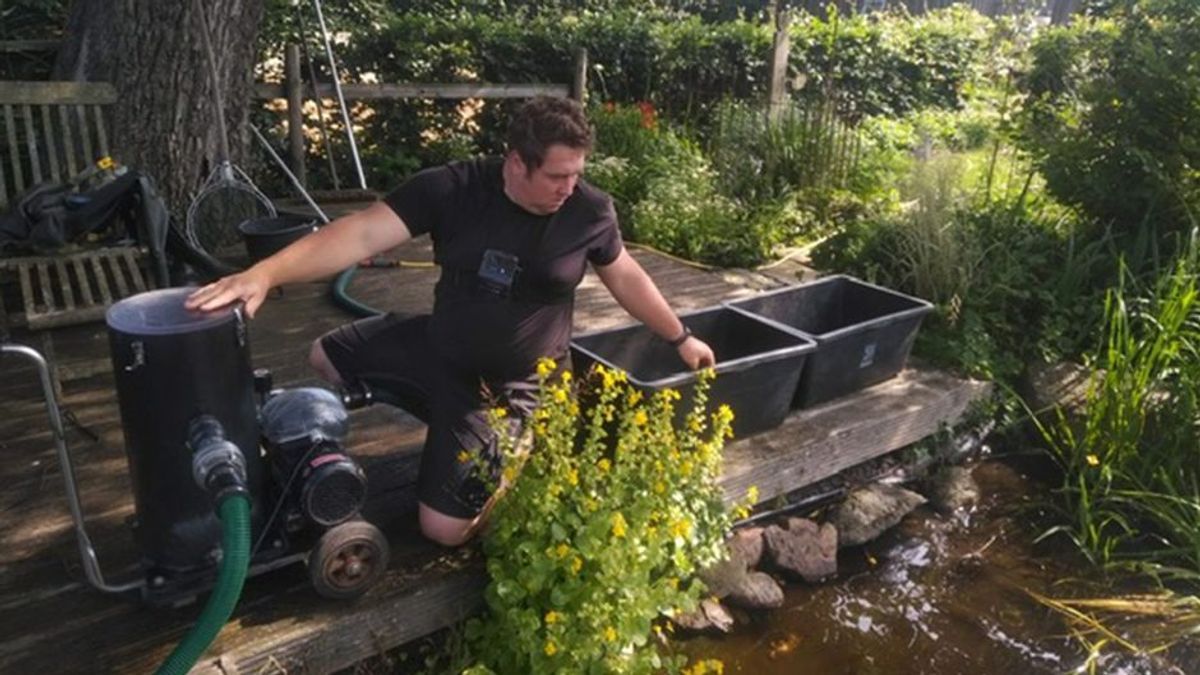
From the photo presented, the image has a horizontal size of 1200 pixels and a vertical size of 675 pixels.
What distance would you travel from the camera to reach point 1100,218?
4512 millimetres

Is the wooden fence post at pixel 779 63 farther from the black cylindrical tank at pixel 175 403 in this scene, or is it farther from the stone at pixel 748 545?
the black cylindrical tank at pixel 175 403

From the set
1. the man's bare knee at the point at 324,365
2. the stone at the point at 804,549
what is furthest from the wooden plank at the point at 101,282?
the stone at the point at 804,549

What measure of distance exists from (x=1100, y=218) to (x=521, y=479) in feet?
12.1

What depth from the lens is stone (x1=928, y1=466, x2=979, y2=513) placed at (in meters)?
3.62

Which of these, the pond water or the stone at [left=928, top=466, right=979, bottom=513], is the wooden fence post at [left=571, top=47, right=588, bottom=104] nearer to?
the stone at [left=928, top=466, right=979, bottom=513]

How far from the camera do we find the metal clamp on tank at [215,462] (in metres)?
1.78

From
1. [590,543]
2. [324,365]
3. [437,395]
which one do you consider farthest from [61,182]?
[590,543]

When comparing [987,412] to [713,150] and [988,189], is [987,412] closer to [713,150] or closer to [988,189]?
[988,189]

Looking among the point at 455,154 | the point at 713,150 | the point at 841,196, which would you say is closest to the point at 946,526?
the point at 841,196

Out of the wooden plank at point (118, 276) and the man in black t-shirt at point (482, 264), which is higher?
the man in black t-shirt at point (482, 264)

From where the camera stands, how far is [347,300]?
4.26 m

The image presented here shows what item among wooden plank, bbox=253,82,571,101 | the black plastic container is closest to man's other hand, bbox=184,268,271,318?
the black plastic container

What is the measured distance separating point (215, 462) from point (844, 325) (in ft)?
9.48

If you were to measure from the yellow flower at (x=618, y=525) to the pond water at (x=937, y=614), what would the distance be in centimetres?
90
